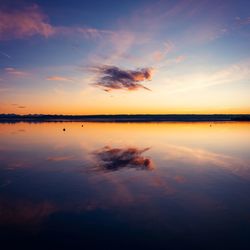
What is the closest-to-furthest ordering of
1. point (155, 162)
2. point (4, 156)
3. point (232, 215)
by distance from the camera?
1. point (232, 215)
2. point (155, 162)
3. point (4, 156)

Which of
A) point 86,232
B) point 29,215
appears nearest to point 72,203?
point 29,215

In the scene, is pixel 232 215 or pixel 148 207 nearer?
pixel 232 215

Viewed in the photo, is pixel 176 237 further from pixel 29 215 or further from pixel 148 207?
pixel 29 215

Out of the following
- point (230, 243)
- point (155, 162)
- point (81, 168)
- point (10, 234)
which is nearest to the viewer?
point (230, 243)

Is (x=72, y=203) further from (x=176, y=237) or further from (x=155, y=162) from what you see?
(x=155, y=162)

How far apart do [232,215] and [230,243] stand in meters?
1.84

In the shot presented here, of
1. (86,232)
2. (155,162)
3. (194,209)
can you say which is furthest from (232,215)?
(155,162)

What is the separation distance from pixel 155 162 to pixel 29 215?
10.00 metres

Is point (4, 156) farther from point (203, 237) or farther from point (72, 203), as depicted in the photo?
point (203, 237)

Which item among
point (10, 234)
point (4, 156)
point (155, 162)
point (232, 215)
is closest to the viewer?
point (10, 234)

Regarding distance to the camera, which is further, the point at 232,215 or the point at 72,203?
the point at 72,203

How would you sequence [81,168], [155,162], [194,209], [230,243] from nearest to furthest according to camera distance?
[230,243], [194,209], [81,168], [155,162]

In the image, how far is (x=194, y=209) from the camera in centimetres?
878

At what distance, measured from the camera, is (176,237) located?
689 centimetres
